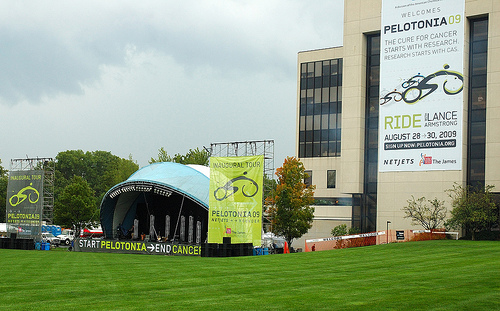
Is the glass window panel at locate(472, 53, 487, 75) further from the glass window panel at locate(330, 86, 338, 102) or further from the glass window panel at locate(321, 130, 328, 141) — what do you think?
the glass window panel at locate(321, 130, 328, 141)

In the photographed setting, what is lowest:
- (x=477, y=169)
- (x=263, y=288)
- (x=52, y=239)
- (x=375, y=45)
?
(x=52, y=239)

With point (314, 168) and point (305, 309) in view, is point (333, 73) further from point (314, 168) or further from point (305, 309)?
point (305, 309)

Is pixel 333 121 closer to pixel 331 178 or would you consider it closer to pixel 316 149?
pixel 316 149

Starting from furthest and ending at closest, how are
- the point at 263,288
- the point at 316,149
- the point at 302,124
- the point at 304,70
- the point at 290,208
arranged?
1. the point at 304,70
2. the point at 302,124
3. the point at 316,149
4. the point at 290,208
5. the point at 263,288

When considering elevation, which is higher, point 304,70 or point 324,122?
point 304,70

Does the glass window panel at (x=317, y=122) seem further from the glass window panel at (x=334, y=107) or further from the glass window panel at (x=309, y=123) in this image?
the glass window panel at (x=334, y=107)

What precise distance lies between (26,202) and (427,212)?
1406 inches

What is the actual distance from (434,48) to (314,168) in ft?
70.4

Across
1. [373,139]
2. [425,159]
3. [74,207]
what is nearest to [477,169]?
[425,159]

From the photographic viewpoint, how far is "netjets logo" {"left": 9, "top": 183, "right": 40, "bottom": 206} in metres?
50.6

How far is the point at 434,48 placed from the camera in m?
51.2

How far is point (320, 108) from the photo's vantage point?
67.5m

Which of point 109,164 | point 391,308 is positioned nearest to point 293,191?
point 391,308

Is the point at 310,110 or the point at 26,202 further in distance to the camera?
the point at 310,110
